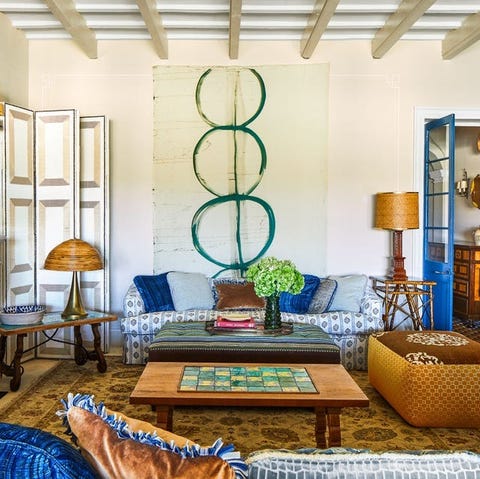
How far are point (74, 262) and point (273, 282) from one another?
169 centimetres

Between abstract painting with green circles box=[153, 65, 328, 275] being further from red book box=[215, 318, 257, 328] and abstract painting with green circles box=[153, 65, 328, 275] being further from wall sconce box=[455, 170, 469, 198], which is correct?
wall sconce box=[455, 170, 469, 198]

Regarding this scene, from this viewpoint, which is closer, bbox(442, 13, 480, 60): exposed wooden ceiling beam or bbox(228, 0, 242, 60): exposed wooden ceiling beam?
bbox(228, 0, 242, 60): exposed wooden ceiling beam

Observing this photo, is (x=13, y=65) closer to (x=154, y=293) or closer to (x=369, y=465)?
(x=154, y=293)

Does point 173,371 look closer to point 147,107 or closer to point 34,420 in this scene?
point 34,420

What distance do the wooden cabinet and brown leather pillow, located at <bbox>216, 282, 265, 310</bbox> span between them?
3.37 m

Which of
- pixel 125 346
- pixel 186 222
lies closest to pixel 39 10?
pixel 186 222

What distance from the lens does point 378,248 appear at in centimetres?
502

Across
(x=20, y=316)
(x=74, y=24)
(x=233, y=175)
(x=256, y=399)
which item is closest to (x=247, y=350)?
(x=256, y=399)

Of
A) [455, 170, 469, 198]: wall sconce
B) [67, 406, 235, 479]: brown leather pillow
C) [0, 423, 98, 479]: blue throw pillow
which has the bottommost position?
[67, 406, 235, 479]: brown leather pillow

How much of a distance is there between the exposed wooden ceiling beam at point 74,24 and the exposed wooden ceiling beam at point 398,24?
2693 mm

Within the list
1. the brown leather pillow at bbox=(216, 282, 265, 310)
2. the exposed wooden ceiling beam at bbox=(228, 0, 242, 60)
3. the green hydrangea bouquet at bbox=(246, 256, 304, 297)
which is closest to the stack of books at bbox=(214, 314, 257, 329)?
the green hydrangea bouquet at bbox=(246, 256, 304, 297)

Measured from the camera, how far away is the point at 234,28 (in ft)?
14.0

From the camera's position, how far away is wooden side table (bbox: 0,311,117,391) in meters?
3.63

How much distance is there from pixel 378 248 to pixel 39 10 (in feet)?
12.4
